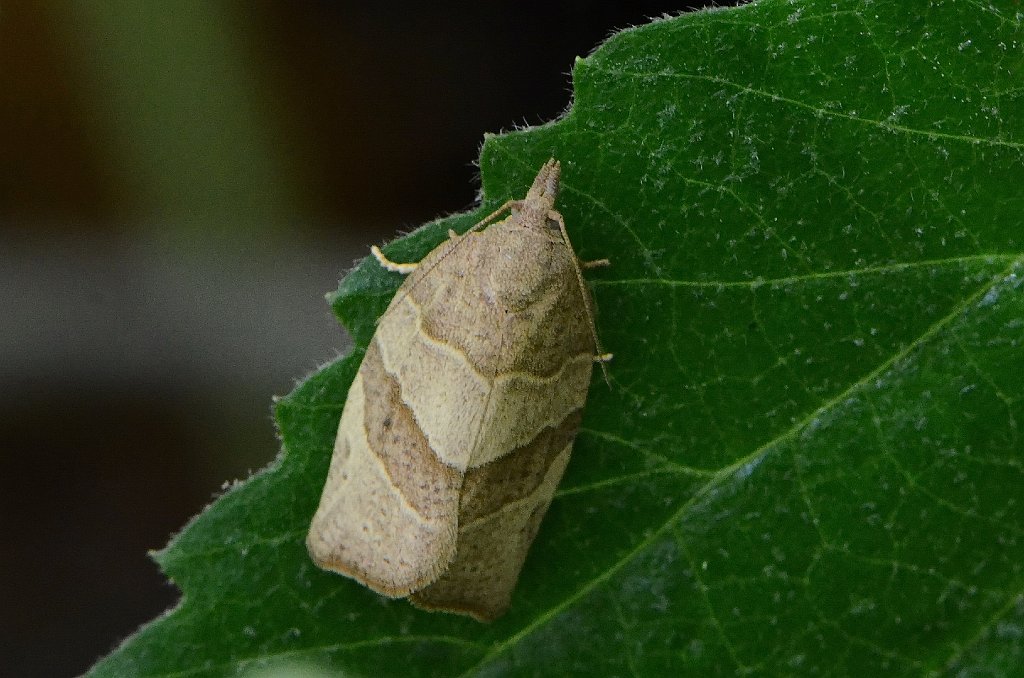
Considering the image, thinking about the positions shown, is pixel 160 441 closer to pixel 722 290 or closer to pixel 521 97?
pixel 521 97

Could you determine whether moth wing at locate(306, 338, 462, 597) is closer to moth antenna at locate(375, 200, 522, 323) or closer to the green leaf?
the green leaf

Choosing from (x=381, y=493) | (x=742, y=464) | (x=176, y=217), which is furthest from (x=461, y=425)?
→ (x=176, y=217)

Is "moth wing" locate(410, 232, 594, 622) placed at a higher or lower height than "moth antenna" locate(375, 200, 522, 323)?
lower

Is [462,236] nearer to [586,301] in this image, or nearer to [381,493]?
[586,301]

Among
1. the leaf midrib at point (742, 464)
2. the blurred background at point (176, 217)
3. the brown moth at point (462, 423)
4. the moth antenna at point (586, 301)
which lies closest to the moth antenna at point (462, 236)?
the brown moth at point (462, 423)

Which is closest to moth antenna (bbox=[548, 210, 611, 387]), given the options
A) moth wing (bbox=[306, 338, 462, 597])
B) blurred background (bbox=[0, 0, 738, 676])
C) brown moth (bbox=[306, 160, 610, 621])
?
brown moth (bbox=[306, 160, 610, 621])

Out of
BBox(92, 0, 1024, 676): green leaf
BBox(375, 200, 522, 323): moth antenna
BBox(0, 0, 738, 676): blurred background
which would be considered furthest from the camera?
BBox(0, 0, 738, 676): blurred background

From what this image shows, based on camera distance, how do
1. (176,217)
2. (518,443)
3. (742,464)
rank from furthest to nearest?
(176,217) < (518,443) < (742,464)
